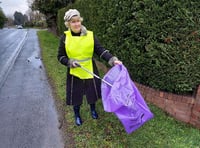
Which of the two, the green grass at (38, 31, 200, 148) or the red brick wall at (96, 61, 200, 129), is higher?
the red brick wall at (96, 61, 200, 129)

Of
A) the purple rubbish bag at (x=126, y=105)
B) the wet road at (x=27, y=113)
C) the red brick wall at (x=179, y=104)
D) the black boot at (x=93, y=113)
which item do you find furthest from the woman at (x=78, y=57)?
the red brick wall at (x=179, y=104)

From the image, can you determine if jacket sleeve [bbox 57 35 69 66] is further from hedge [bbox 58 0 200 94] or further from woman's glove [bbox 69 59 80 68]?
hedge [bbox 58 0 200 94]

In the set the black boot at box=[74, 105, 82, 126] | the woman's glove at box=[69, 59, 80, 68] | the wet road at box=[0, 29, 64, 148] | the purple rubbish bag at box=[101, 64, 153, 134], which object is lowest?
the wet road at box=[0, 29, 64, 148]

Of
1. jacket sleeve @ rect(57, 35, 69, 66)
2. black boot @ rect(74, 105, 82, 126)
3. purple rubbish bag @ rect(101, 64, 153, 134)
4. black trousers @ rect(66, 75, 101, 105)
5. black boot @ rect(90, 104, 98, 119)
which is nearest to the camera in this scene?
purple rubbish bag @ rect(101, 64, 153, 134)

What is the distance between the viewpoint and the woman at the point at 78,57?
12.0 feet

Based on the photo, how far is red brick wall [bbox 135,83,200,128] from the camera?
3.79 metres

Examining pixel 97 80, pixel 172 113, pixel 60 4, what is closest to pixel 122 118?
pixel 97 80

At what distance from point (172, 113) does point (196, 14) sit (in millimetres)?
1535

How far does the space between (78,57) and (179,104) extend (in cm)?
167

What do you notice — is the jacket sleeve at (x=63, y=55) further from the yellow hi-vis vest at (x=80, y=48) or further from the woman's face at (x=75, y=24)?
the woman's face at (x=75, y=24)

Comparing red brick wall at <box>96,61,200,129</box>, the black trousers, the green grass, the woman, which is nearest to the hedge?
red brick wall at <box>96,61,200,129</box>

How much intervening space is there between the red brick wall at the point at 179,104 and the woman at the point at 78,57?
3.47 feet

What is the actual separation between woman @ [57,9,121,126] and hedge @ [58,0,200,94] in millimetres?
818

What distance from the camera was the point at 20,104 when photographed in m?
5.49
